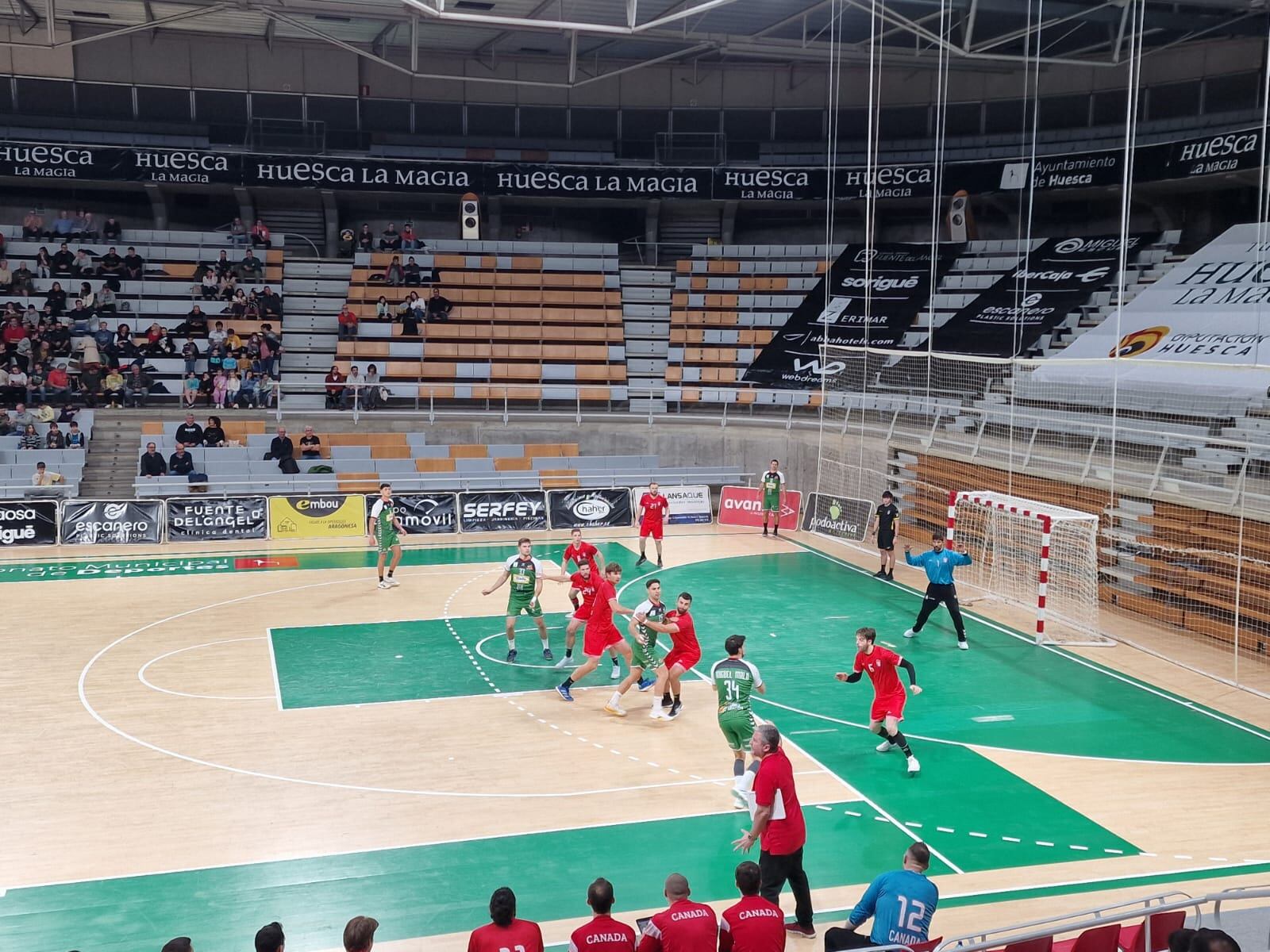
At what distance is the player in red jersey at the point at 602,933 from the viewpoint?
23.8 ft

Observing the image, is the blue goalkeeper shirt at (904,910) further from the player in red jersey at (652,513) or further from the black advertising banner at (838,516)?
the black advertising banner at (838,516)

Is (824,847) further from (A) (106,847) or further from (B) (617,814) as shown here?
(A) (106,847)

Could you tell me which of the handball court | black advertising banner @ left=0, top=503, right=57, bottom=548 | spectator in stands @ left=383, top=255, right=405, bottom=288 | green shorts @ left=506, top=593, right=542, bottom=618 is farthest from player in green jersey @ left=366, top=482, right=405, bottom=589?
spectator in stands @ left=383, top=255, right=405, bottom=288

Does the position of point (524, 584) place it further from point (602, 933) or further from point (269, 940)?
point (269, 940)

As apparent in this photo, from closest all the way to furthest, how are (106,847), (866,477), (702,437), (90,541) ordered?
(106,847)
(90,541)
(866,477)
(702,437)

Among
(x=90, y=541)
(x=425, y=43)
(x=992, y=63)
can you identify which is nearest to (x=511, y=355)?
(x=425, y=43)

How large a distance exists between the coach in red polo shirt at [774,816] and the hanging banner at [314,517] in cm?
1950

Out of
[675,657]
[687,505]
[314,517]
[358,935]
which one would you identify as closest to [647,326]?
[687,505]

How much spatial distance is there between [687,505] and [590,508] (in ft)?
8.59

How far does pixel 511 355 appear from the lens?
35594 millimetres

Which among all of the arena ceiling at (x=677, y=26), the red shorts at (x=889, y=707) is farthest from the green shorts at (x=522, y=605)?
the arena ceiling at (x=677, y=26)

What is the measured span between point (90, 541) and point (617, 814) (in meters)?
18.3

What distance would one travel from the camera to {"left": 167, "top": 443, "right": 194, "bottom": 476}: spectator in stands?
1086 inches

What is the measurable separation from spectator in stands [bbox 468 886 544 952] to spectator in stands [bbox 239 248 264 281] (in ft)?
104
